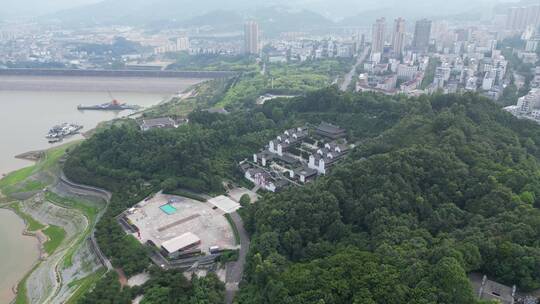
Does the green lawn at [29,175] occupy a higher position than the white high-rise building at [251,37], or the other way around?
the white high-rise building at [251,37]

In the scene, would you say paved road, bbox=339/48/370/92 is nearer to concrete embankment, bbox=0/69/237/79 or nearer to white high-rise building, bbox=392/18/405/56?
white high-rise building, bbox=392/18/405/56

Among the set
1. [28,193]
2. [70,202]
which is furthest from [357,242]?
[28,193]

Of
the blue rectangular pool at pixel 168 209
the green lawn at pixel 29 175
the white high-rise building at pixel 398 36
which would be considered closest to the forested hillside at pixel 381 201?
the blue rectangular pool at pixel 168 209

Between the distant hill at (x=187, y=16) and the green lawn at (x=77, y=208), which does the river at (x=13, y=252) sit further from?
the distant hill at (x=187, y=16)

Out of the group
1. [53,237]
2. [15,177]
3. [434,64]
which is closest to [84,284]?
[53,237]

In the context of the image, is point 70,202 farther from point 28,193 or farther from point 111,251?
point 111,251

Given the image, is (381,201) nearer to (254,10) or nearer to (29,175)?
(29,175)

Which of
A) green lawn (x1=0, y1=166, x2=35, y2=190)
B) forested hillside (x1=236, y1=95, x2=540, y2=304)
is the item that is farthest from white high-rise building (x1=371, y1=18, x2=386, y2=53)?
green lawn (x1=0, y1=166, x2=35, y2=190)
